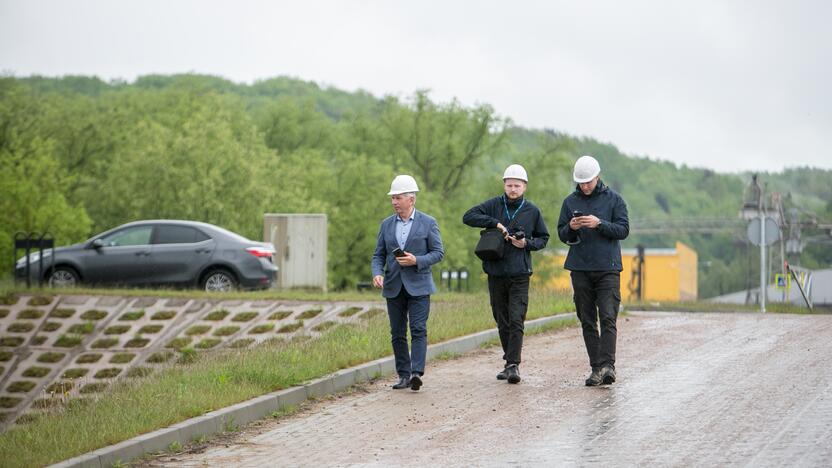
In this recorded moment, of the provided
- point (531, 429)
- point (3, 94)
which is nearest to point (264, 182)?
point (3, 94)

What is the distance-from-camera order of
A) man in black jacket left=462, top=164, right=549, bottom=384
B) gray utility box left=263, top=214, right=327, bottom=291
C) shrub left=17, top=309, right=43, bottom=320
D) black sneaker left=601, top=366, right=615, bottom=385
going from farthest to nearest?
1. gray utility box left=263, top=214, right=327, bottom=291
2. shrub left=17, top=309, right=43, bottom=320
3. man in black jacket left=462, top=164, right=549, bottom=384
4. black sneaker left=601, top=366, right=615, bottom=385

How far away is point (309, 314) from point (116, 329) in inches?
141

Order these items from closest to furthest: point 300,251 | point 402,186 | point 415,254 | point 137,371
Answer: point 402,186 < point 415,254 < point 137,371 < point 300,251

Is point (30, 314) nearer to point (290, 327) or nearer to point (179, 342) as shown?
point (179, 342)

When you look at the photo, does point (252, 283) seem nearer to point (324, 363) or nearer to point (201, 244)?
point (201, 244)

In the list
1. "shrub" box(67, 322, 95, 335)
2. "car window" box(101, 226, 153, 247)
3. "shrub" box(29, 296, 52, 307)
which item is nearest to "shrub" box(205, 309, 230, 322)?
"shrub" box(67, 322, 95, 335)

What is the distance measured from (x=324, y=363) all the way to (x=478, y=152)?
59.3m

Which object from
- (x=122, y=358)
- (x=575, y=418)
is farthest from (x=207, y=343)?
(x=575, y=418)

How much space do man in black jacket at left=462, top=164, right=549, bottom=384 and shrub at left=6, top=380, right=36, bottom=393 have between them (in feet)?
36.3

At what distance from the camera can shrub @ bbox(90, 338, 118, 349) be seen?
2131cm

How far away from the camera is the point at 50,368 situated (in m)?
21.0

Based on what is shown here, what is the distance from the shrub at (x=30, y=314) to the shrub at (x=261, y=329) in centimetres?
488

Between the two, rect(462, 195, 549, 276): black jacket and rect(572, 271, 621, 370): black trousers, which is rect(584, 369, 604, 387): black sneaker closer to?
rect(572, 271, 621, 370): black trousers

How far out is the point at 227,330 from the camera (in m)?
20.5
